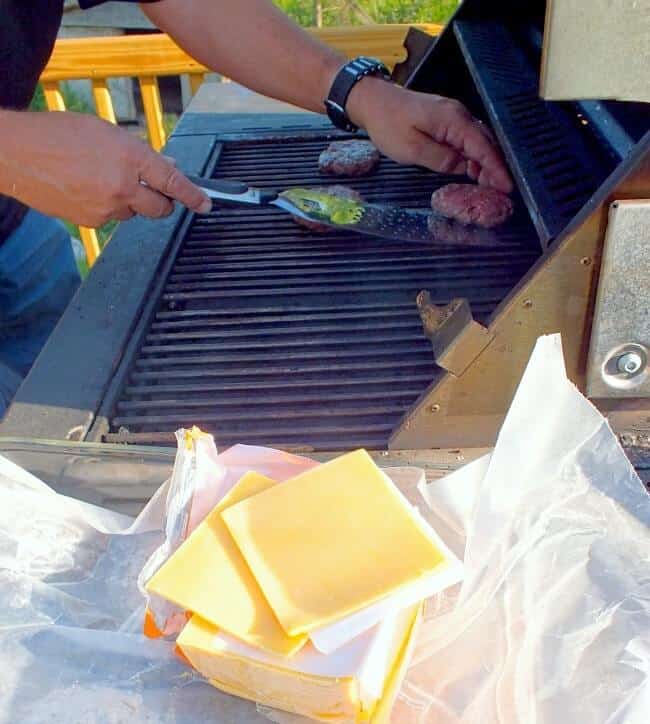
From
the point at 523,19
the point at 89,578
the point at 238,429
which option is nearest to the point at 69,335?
the point at 238,429

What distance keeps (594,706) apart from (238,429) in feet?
2.08

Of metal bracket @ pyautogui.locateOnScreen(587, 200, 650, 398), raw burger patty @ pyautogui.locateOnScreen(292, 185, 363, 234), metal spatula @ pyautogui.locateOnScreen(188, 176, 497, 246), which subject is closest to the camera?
metal bracket @ pyautogui.locateOnScreen(587, 200, 650, 398)

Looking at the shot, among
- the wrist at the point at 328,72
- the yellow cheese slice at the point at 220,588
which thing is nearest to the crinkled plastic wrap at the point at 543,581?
the yellow cheese slice at the point at 220,588

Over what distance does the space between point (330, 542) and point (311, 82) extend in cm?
146

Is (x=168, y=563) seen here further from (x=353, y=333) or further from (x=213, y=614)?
(x=353, y=333)

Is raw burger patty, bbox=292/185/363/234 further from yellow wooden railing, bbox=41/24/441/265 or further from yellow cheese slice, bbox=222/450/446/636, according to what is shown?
yellow wooden railing, bbox=41/24/441/265

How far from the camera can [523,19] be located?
2.32 m

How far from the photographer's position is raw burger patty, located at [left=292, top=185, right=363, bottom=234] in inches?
67.1

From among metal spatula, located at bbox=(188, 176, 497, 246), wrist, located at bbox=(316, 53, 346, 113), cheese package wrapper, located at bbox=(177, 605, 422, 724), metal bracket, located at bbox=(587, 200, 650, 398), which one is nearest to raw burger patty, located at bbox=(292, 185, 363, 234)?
metal spatula, located at bbox=(188, 176, 497, 246)

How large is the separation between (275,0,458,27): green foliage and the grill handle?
4714 mm

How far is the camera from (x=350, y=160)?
6.49 ft

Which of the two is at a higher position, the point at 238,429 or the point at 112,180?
the point at 112,180

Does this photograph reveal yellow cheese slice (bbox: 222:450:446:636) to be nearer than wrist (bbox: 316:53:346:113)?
Yes

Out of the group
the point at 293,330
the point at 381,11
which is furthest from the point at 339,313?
the point at 381,11
